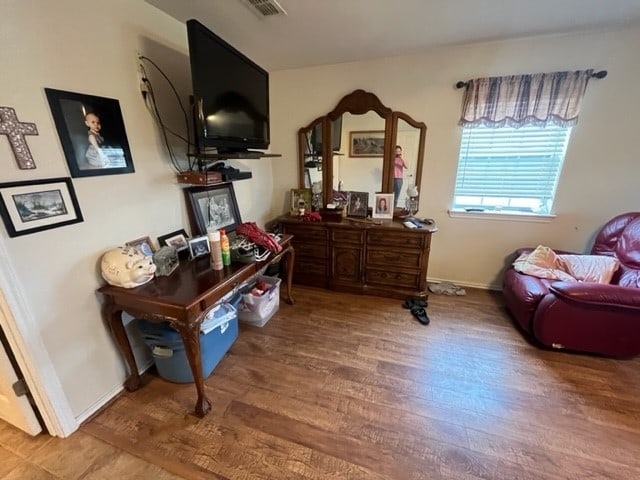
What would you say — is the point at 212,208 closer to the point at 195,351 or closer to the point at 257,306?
the point at 257,306

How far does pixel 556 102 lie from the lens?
2230 mm

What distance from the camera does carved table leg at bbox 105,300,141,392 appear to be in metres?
1.49

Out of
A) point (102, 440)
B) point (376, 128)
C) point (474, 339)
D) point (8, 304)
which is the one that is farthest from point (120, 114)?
point (474, 339)

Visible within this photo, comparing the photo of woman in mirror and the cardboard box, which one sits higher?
the photo of woman in mirror

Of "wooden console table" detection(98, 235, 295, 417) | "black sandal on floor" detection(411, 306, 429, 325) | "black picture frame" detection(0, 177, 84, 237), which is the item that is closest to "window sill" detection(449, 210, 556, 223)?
"black sandal on floor" detection(411, 306, 429, 325)

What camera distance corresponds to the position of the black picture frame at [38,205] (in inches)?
44.6

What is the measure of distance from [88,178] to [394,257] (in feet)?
7.58

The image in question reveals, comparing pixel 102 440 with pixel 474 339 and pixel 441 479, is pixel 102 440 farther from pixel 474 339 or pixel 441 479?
pixel 474 339

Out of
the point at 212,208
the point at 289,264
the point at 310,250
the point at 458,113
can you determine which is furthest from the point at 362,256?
the point at 458,113

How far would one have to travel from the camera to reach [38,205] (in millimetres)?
1223

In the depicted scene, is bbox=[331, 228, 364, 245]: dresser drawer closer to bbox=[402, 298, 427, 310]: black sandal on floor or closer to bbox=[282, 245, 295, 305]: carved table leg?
bbox=[282, 245, 295, 305]: carved table leg

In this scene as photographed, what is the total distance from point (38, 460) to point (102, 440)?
255mm

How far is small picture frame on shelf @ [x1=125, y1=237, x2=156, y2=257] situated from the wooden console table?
0.22 metres

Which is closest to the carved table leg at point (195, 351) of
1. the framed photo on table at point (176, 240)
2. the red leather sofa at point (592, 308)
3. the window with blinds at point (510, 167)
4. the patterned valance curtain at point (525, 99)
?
the framed photo on table at point (176, 240)
